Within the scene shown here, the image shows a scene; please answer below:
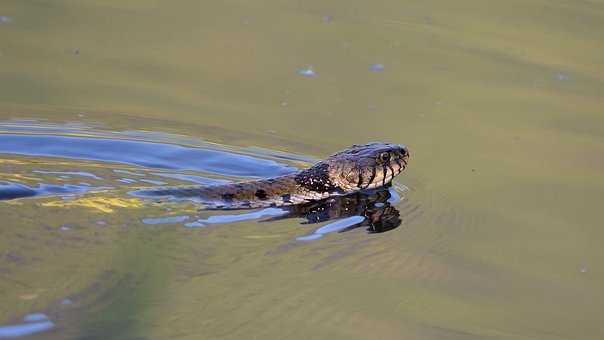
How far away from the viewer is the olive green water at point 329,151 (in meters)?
5.60

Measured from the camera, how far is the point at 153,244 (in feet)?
20.7

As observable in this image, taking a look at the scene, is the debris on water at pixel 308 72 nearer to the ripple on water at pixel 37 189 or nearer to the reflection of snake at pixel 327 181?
the reflection of snake at pixel 327 181

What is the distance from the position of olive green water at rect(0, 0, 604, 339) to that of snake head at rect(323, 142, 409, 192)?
205mm

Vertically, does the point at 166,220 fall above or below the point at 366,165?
below

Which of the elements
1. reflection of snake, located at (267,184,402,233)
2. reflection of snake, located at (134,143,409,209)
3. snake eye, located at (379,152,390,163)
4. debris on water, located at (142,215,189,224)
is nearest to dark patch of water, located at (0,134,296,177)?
reflection of snake, located at (134,143,409,209)

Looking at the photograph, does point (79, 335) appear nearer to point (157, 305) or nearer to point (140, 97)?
point (157, 305)

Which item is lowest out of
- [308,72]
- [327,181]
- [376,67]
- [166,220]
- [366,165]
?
[166,220]

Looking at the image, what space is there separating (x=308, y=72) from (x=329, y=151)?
1800 mm

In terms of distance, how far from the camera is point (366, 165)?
7.82 meters

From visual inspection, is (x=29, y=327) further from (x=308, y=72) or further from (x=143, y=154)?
(x=308, y=72)

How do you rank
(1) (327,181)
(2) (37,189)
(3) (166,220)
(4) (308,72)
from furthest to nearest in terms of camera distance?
(4) (308,72) < (1) (327,181) < (2) (37,189) < (3) (166,220)

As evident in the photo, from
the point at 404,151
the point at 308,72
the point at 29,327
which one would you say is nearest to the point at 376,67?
the point at 308,72

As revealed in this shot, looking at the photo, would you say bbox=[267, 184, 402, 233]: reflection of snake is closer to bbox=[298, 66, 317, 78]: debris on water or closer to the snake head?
the snake head

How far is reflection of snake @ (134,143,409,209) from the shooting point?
7285 millimetres
